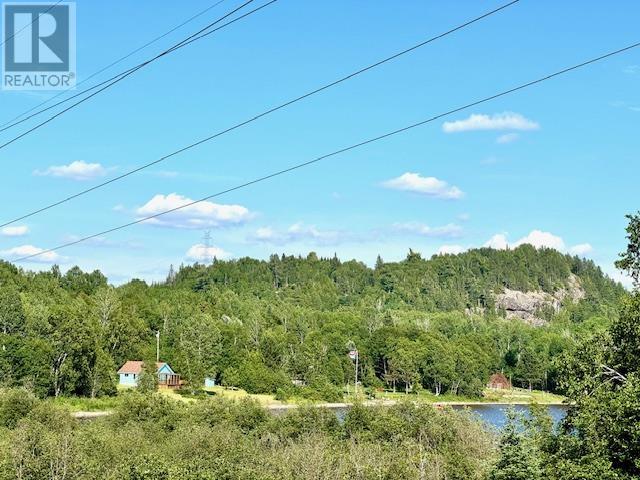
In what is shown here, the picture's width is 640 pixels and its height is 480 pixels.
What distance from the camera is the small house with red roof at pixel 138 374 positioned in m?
87.0

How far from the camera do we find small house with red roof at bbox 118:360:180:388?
87000mm

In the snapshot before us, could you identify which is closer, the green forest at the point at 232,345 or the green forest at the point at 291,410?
the green forest at the point at 291,410

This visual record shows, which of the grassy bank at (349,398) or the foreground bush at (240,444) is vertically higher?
the foreground bush at (240,444)

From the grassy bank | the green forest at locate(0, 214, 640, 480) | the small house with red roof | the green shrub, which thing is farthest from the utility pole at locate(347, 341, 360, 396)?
the green shrub

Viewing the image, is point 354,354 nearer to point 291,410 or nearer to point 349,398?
point 349,398

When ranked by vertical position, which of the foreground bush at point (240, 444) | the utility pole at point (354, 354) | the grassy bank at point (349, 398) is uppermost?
the utility pole at point (354, 354)

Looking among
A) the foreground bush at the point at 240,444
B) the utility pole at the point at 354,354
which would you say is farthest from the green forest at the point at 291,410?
the utility pole at the point at 354,354

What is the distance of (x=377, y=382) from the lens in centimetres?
10625

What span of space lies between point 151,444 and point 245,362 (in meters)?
57.3

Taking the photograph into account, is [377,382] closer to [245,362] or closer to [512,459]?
[245,362]

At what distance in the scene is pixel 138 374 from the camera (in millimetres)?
85875

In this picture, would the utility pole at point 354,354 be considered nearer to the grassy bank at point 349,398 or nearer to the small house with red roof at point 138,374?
the grassy bank at point 349,398

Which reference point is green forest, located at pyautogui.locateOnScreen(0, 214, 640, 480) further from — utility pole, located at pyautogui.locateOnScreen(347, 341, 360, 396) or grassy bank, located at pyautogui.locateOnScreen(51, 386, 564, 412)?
grassy bank, located at pyautogui.locateOnScreen(51, 386, 564, 412)

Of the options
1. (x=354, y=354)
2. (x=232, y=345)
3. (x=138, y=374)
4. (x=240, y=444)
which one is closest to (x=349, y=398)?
(x=354, y=354)
